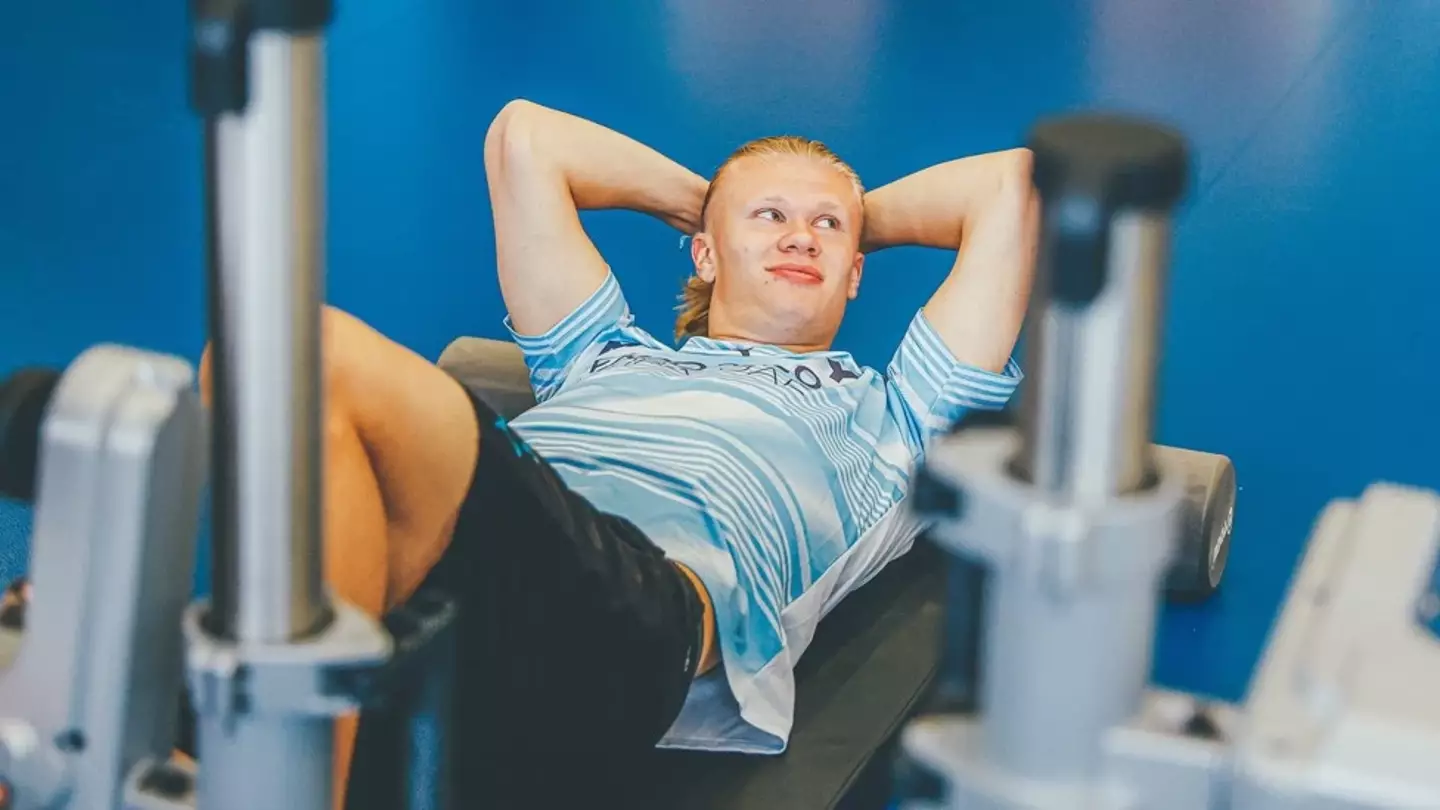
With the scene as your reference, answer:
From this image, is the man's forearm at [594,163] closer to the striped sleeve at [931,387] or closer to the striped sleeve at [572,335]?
the striped sleeve at [572,335]

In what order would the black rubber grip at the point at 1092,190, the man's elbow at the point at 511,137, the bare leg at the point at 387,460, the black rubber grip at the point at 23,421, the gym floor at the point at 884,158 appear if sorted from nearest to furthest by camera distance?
the black rubber grip at the point at 1092,190 → the black rubber grip at the point at 23,421 → the bare leg at the point at 387,460 → the man's elbow at the point at 511,137 → the gym floor at the point at 884,158

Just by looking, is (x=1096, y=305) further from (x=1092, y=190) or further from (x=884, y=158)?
(x=884, y=158)

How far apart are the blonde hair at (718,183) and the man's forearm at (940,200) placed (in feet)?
0.13

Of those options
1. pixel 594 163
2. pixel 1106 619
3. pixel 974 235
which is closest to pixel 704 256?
pixel 594 163

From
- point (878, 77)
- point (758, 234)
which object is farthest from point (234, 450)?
point (878, 77)

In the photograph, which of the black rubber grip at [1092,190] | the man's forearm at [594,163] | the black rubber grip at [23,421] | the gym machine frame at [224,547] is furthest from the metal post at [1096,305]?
the man's forearm at [594,163]

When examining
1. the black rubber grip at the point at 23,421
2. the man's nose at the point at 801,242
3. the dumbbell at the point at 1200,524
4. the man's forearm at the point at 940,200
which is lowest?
the dumbbell at the point at 1200,524

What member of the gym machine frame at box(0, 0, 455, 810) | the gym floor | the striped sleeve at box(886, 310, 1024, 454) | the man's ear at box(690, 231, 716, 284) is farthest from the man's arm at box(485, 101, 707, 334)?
the gym machine frame at box(0, 0, 455, 810)

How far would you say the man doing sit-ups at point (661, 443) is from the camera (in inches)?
49.3

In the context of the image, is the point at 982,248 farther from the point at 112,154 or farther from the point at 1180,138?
the point at 112,154

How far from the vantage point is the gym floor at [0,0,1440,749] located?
7.56 ft

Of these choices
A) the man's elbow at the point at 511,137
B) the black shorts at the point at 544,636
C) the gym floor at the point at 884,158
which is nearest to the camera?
the black shorts at the point at 544,636

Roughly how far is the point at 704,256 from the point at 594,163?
0.64 feet

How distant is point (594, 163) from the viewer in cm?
212
